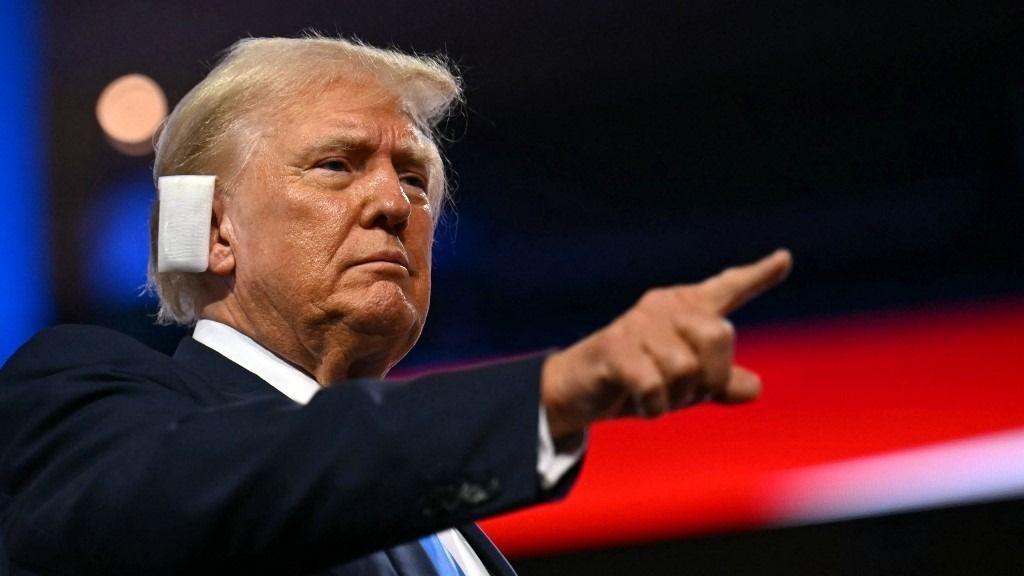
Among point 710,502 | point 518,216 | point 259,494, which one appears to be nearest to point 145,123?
point 518,216

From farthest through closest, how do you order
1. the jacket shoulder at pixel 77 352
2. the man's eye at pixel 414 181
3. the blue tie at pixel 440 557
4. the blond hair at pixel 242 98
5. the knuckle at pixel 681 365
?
the man's eye at pixel 414 181
the blond hair at pixel 242 98
the blue tie at pixel 440 557
the jacket shoulder at pixel 77 352
the knuckle at pixel 681 365

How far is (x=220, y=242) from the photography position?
5.69ft

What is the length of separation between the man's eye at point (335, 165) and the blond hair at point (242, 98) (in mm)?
91

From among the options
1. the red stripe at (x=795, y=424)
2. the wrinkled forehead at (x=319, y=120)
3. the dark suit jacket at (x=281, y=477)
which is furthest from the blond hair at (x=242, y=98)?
the red stripe at (x=795, y=424)

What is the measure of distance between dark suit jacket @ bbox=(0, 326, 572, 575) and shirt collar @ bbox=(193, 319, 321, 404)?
0.44 meters

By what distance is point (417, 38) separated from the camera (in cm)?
429

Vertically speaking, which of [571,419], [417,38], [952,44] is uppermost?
[952,44]

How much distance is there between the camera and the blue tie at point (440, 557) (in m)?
1.46

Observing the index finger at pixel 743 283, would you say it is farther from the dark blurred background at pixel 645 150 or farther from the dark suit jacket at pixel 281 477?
the dark blurred background at pixel 645 150

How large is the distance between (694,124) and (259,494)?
11.1ft

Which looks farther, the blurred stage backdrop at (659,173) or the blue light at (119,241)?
the blue light at (119,241)

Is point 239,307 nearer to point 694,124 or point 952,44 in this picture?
point 694,124

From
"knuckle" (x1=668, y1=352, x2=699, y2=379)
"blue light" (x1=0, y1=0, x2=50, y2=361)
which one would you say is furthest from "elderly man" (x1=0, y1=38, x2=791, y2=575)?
"blue light" (x1=0, y1=0, x2=50, y2=361)

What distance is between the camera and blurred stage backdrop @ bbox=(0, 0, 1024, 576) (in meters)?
3.67
